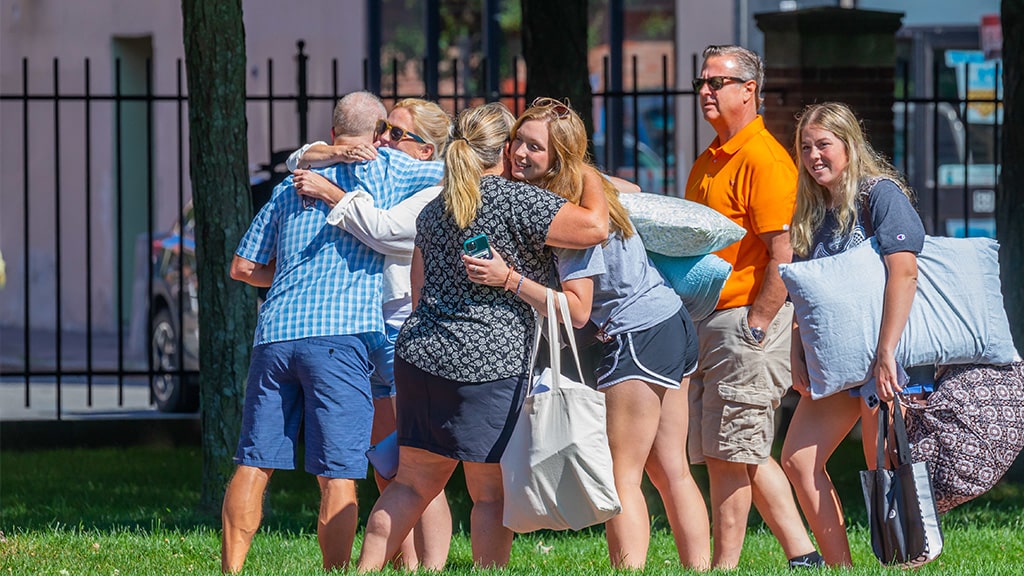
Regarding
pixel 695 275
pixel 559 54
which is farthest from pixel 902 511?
pixel 559 54

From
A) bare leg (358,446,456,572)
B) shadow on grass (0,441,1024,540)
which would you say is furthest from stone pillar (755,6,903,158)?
bare leg (358,446,456,572)

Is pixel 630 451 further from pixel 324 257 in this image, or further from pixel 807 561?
pixel 324 257

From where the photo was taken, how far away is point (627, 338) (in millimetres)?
4645

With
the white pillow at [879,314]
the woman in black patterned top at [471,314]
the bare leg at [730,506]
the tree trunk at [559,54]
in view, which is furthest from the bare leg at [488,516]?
the tree trunk at [559,54]

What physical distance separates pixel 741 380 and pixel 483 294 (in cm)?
106

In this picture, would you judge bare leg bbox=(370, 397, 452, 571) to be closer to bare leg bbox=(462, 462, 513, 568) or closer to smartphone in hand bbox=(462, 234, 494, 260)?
bare leg bbox=(462, 462, 513, 568)

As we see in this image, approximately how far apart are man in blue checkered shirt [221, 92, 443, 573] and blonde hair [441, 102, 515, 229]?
0.34 m

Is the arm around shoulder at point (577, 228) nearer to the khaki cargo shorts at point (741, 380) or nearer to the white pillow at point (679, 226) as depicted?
the white pillow at point (679, 226)

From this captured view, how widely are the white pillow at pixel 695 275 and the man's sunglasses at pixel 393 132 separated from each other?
92cm

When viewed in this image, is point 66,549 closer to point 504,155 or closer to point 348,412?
point 348,412

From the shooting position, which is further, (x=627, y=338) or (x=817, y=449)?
(x=817, y=449)

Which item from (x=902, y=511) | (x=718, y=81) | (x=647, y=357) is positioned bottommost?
(x=902, y=511)

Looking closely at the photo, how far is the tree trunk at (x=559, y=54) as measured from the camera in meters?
7.99

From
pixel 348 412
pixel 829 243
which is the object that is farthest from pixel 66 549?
pixel 829 243
